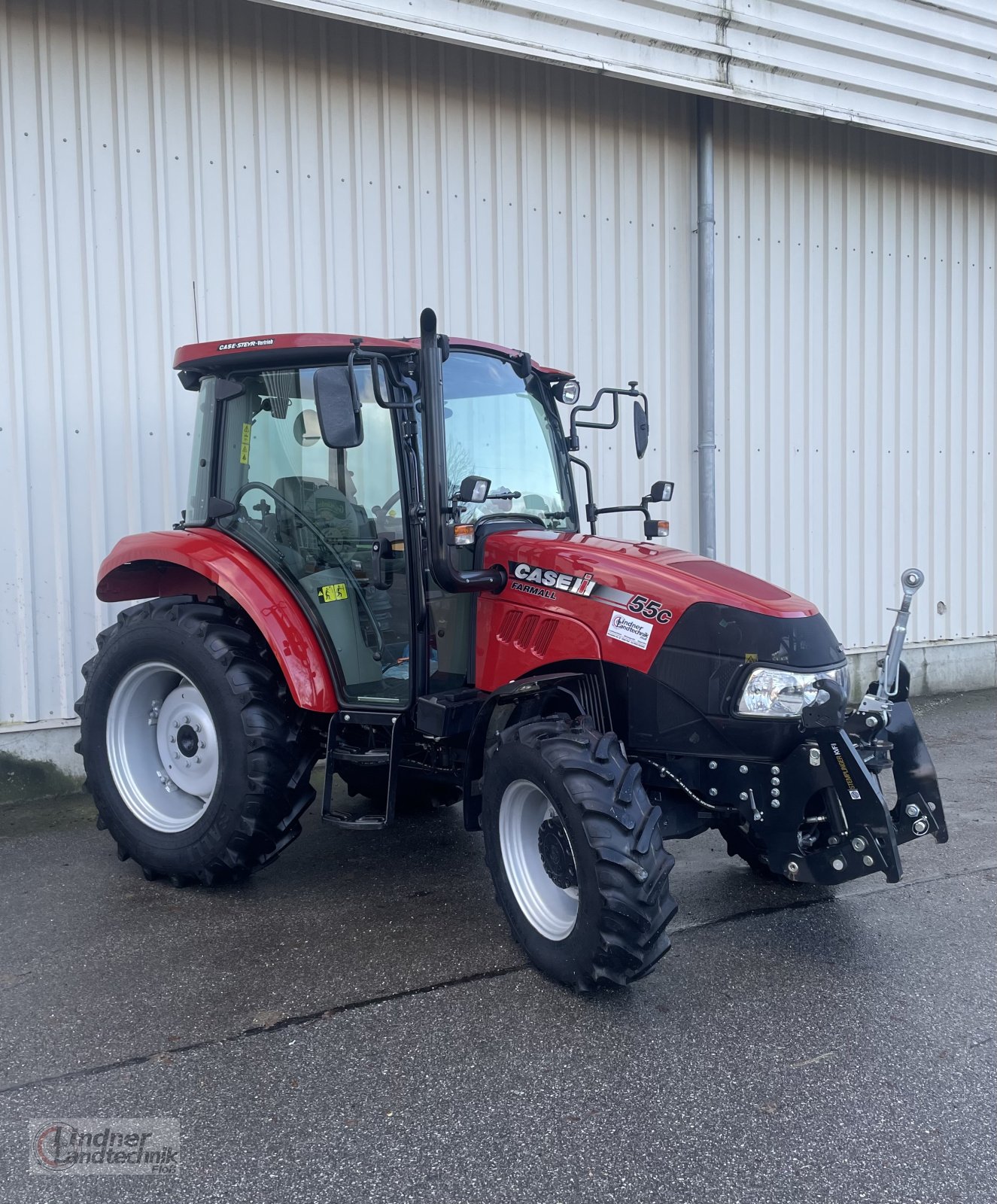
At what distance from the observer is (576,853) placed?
3338 millimetres

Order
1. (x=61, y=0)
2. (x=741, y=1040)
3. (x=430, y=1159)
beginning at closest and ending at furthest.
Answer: (x=430, y=1159) < (x=741, y=1040) < (x=61, y=0)

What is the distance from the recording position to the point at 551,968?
137 inches

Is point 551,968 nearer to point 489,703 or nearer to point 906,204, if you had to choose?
point 489,703

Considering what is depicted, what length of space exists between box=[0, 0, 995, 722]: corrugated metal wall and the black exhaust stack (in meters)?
2.87

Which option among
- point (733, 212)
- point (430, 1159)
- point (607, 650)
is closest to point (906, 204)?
point (733, 212)

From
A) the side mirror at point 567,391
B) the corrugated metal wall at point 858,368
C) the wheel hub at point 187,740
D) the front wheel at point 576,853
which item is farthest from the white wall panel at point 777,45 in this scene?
the front wheel at point 576,853

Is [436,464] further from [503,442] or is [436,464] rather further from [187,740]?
[187,740]

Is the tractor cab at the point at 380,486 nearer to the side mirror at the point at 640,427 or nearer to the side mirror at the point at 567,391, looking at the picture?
the side mirror at the point at 567,391

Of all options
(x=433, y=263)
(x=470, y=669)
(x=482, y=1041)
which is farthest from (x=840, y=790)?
(x=433, y=263)

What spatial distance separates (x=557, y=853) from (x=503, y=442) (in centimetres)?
171

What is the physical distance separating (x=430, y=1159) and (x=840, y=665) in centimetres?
212

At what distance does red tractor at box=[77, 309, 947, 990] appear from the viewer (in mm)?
3473

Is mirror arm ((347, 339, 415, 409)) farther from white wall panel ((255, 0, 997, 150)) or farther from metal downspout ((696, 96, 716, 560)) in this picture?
metal downspout ((696, 96, 716, 560))

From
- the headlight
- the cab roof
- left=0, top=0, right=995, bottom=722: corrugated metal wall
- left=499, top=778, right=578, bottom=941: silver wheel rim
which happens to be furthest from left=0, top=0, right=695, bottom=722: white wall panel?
the headlight
